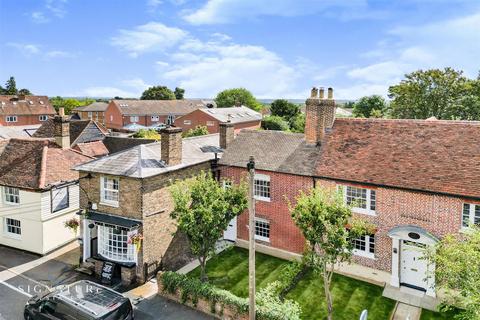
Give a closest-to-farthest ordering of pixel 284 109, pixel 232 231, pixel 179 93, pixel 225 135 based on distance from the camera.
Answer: pixel 232 231
pixel 225 135
pixel 284 109
pixel 179 93

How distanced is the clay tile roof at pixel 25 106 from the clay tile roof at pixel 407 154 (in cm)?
8437

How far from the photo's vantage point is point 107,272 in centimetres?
1972

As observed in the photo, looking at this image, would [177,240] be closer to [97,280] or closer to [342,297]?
[97,280]

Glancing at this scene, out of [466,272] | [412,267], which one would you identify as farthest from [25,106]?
[466,272]

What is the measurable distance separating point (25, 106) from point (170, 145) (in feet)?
268

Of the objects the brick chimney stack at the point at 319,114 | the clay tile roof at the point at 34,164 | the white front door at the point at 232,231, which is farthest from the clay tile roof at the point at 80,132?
the brick chimney stack at the point at 319,114

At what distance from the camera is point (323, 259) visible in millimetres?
14664

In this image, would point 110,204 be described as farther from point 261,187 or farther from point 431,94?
point 431,94

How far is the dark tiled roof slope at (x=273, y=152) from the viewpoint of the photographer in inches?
890

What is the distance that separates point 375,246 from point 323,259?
678cm

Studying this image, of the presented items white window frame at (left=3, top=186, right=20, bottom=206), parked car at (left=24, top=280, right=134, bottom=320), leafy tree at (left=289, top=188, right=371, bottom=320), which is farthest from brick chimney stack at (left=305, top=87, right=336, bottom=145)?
white window frame at (left=3, top=186, right=20, bottom=206)

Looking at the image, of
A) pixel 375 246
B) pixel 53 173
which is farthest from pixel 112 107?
pixel 375 246

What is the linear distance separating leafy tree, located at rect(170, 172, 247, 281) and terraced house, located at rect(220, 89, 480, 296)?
9.84 feet

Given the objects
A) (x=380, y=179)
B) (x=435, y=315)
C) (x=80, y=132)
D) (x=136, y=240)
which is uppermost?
(x=80, y=132)
